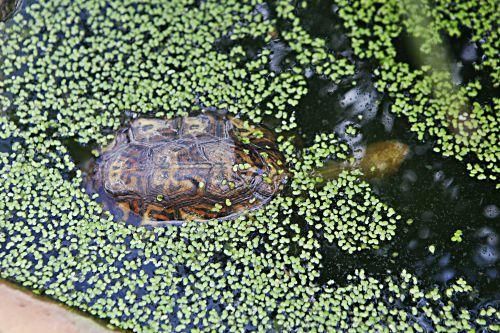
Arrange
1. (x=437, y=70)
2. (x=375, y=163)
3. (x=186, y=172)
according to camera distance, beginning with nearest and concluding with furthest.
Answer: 1. (x=186, y=172)
2. (x=375, y=163)
3. (x=437, y=70)

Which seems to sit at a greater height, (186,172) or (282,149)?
(186,172)

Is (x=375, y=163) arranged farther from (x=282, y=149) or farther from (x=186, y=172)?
(x=186, y=172)

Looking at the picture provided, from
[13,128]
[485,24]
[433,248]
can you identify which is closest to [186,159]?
[13,128]

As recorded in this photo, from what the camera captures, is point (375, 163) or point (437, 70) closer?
point (375, 163)

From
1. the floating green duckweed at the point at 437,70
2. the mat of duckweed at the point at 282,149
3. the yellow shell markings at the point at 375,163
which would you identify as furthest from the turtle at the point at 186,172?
the floating green duckweed at the point at 437,70

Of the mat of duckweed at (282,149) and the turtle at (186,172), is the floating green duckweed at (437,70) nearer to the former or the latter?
the mat of duckweed at (282,149)

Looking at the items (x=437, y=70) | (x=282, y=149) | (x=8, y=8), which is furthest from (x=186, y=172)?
(x=8, y=8)

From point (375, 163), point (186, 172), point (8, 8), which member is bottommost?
point (375, 163)

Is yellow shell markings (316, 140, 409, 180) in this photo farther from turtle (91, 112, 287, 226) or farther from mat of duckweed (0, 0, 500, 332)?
turtle (91, 112, 287, 226)
